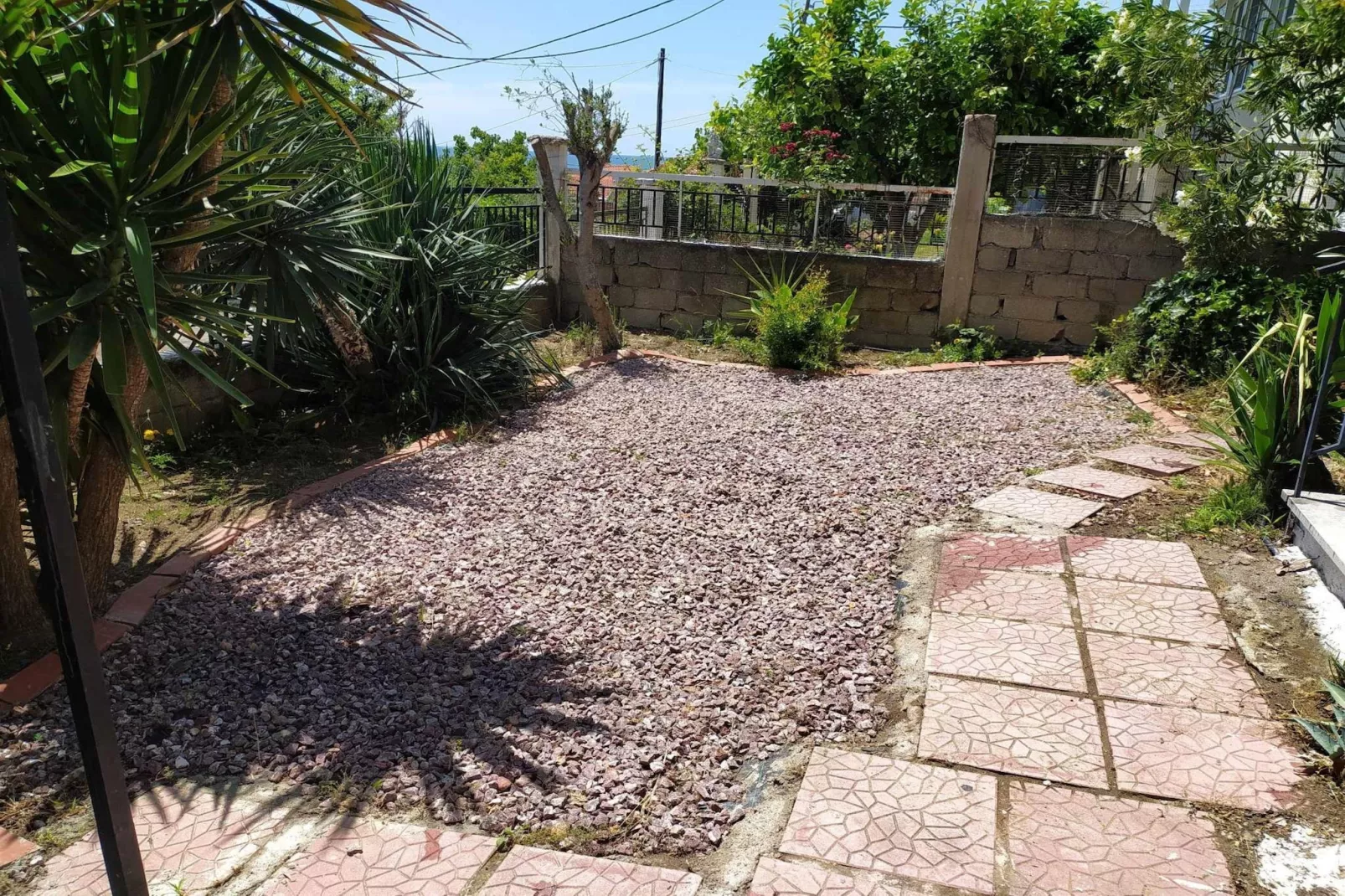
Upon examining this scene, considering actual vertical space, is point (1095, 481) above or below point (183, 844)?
above

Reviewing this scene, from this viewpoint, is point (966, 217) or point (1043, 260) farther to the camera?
point (966, 217)

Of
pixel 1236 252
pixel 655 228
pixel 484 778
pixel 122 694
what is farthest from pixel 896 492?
pixel 655 228

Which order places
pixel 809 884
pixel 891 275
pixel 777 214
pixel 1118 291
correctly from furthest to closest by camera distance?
pixel 777 214 → pixel 891 275 → pixel 1118 291 → pixel 809 884

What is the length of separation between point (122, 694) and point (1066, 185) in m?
7.43

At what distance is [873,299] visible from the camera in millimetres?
8211

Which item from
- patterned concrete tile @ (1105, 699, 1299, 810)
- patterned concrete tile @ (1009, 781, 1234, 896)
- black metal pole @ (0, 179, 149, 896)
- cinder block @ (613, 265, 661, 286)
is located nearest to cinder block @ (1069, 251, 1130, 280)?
cinder block @ (613, 265, 661, 286)

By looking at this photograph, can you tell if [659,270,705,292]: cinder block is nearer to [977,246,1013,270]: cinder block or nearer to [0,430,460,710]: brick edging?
[977,246,1013,270]: cinder block

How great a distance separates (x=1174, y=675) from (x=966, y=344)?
17.8 feet

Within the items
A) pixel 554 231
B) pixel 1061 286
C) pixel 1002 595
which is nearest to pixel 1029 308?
pixel 1061 286

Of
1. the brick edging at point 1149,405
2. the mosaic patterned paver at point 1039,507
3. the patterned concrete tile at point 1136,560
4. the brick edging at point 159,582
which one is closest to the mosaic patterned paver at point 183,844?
the brick edging at point 159,582

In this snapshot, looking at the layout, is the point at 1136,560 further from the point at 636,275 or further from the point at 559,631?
the point at 636,275

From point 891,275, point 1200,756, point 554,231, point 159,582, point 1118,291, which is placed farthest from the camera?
point 554,231

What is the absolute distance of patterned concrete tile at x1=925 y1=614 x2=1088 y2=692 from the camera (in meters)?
2.80

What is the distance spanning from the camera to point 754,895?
6.43 ft
